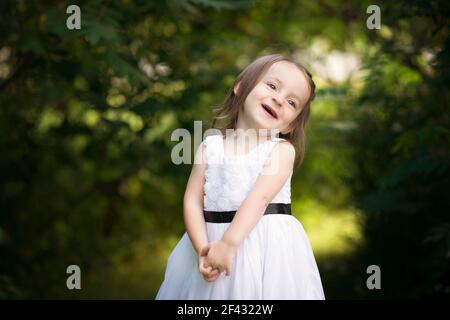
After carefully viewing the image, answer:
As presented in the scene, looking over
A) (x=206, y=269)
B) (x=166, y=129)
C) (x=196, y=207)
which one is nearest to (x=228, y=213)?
(x=196, y=207)

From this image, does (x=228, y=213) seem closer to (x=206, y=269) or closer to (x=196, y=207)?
(x=196, y=207)

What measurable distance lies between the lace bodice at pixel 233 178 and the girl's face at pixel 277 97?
0.09 meters

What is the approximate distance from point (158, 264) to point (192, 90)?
2.45 m

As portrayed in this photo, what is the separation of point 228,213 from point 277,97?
48 cm

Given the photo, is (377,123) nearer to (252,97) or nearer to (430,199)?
(430,199)

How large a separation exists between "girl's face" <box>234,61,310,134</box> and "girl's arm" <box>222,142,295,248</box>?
4.3 inches

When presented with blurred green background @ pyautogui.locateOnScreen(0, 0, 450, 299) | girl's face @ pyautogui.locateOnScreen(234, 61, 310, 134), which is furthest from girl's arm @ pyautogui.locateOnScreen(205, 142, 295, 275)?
blurred green background @ pyautogui.locateOnScreen(0, 0, 450, 299)

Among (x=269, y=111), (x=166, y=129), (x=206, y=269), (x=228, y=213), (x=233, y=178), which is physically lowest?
(x=206, y=269)

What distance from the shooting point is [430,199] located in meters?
4.03

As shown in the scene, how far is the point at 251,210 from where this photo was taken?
6.84 ft

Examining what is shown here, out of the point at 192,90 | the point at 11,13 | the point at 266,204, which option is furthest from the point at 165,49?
the point at 266,204

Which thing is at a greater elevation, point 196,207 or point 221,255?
point 196,207

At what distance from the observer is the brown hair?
2318 mm

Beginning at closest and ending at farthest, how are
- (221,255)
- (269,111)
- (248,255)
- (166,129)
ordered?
(221,255) → (248,255) → (269,111) → (166,129)
